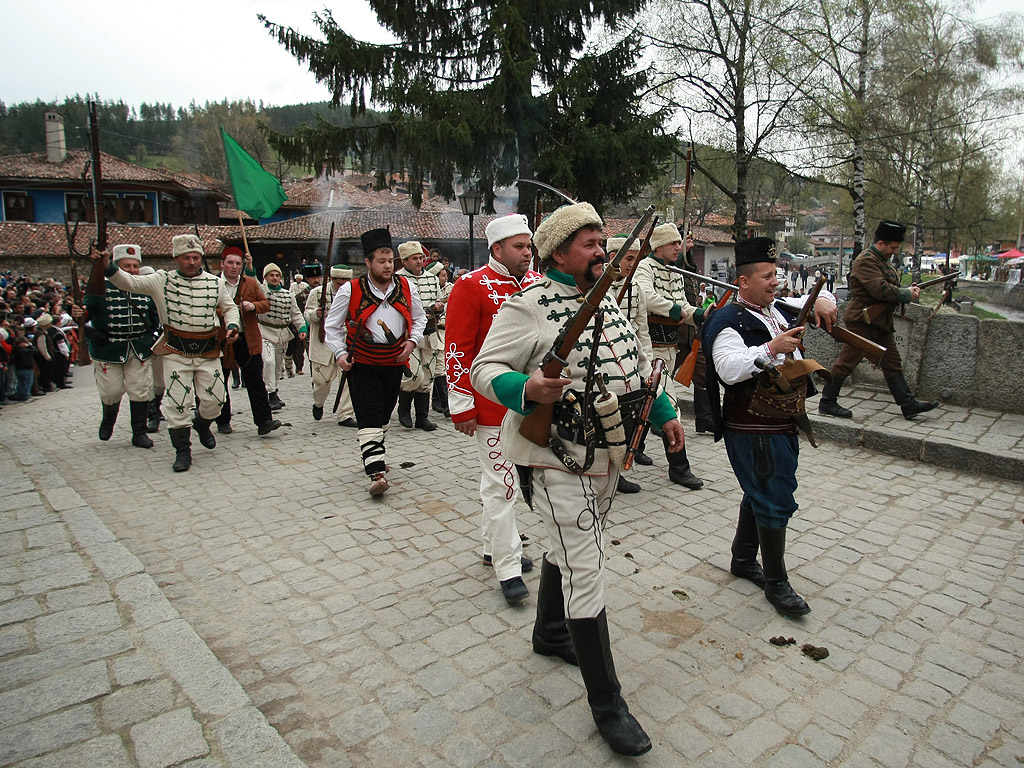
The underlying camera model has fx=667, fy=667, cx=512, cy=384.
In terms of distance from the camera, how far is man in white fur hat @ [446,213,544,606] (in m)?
3.83

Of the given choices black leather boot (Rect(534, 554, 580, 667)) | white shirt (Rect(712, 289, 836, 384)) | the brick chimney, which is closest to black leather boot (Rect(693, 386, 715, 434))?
white shirt (Rect(712, 289, 836, 384))

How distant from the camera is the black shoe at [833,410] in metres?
7.44

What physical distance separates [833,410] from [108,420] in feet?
26.5

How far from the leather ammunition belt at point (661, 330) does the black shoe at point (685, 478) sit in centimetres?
122

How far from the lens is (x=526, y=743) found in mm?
2637

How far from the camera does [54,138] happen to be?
157ft

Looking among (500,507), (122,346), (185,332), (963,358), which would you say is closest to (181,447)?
(185,332)

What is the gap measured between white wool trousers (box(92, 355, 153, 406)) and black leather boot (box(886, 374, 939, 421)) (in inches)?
320

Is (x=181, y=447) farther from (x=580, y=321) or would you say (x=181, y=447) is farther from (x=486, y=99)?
(x=486, y=99)

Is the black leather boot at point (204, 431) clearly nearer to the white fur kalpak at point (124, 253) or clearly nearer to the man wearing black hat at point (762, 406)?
the white fur kalpak at point (124, 253)

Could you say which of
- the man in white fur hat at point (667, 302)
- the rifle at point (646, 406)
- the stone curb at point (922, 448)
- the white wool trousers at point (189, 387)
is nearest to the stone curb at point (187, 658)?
the rifle at point (646, 406)

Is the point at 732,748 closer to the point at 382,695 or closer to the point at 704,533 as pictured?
the point at 382,695

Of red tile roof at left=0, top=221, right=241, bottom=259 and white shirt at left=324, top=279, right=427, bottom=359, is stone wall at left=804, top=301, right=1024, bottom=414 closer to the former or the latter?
white shirt at left=324, top=279, right=427, bottom=359

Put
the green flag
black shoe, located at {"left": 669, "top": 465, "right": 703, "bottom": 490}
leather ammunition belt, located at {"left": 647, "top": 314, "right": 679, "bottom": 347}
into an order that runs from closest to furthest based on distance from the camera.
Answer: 1. black shoe, located at {"left": 669, "top": 465, "right": 703, "bottom": 490}
2. leather ammunition belt, located at {"left": 647, "top": 314, "right": 679, "bottom": 347}
3. the green flag
